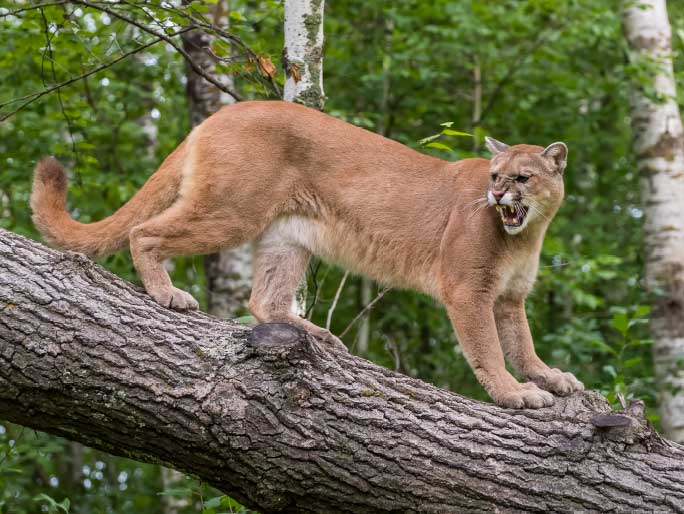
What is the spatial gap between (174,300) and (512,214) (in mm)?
2038

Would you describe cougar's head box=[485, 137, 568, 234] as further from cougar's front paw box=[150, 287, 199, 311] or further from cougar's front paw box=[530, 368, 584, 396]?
cougar's front paw box=[150, 287, 199, 311]

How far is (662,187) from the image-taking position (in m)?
7.96

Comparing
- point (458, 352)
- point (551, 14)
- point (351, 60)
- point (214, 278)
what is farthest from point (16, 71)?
point (551, 14)

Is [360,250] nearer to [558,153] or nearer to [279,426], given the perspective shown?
[558,153]

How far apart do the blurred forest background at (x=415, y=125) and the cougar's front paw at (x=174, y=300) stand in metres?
2.82

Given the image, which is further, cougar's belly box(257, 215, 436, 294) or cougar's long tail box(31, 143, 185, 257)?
cougar's belly box(257, 215, 436, 294)

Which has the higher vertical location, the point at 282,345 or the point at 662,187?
the point at 282,345

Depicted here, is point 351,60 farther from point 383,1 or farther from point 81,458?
point 81,458

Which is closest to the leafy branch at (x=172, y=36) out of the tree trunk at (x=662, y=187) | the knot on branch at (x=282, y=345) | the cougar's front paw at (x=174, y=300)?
the cougar's front paw at (x=174, y=300)

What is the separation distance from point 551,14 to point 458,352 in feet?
13.6

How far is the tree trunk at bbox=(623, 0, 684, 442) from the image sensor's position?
7454 millimetres

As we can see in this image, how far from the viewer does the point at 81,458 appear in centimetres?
1174

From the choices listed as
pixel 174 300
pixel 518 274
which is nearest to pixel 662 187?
pixel 518 274

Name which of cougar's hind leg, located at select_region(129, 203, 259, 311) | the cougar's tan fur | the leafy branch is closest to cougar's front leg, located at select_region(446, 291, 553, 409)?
the cougar's tan fur
